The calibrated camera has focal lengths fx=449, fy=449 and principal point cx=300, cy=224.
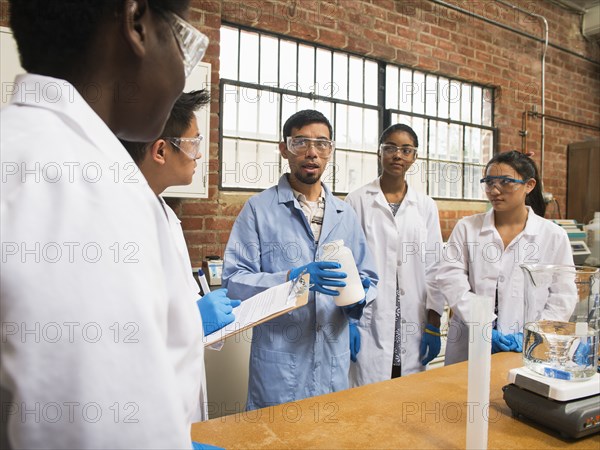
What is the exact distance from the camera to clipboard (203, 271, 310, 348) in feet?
3.83

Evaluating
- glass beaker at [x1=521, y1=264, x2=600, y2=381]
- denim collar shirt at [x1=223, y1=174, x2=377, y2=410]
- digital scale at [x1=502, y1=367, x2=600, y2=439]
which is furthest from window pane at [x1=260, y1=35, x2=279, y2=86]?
digital scale at [x1=502, y1=367, x2=600, y2=439]

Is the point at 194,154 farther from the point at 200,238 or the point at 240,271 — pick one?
the point at 200,238

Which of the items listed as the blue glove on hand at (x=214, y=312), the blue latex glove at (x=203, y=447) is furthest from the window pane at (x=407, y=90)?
the blue latex glove at (x=203, y=447)

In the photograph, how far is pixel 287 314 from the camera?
1693 mm

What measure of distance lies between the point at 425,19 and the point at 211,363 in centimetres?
306

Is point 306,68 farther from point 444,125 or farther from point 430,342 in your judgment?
point 430,342

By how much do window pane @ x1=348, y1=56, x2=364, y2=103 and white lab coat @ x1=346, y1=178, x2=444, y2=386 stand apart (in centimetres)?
122

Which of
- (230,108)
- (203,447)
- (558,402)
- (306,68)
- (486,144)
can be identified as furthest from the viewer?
(486,144)

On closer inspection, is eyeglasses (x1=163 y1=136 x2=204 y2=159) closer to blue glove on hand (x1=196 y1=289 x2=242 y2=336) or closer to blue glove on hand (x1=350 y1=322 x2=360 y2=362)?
blue glove on hand (x1=196 y1=289 x2=242 y2=336)

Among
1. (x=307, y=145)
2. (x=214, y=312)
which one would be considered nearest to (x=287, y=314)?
(x=214, y=312)

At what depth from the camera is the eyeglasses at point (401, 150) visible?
2287mm

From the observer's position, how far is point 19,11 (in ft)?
1.93

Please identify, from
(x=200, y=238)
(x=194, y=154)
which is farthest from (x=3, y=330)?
(x=200, y=238)

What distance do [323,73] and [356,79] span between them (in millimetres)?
296
